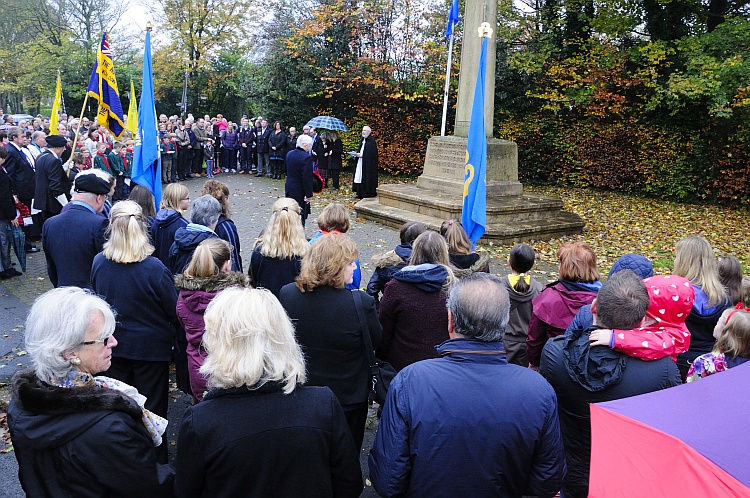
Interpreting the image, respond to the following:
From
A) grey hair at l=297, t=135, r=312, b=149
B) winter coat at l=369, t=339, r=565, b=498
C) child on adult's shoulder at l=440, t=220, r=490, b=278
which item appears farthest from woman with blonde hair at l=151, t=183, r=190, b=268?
grey hair at l=297, t=135, r=312, b=149

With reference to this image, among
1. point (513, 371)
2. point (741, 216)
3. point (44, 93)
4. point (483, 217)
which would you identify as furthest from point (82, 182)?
point (44, 93)

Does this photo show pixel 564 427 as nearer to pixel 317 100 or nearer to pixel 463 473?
A: pixel 463 473

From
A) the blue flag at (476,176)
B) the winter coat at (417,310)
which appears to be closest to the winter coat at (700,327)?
the winter coat at (417,310)

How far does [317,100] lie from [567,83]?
805 centimetres

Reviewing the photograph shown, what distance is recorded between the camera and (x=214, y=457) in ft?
7.32

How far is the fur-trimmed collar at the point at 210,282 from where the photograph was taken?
13.0 feet

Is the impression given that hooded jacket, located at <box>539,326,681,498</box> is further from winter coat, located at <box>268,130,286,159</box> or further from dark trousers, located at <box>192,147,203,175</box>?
dark trousers, located at <box>192,147,203,175</box>

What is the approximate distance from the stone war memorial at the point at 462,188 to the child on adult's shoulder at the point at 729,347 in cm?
892

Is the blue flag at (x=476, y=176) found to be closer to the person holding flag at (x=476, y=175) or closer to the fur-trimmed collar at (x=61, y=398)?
the person holding flag at (x=476, y=175)

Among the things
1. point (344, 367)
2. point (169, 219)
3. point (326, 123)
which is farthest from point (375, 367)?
point (326, 123)

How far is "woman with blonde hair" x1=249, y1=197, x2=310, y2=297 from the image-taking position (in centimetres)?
482

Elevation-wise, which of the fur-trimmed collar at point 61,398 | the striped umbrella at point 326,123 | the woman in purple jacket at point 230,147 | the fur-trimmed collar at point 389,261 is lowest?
the fur-trimmed collar at point 61,398

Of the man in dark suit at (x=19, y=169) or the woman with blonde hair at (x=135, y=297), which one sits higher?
the man in dark suit at (x=19, y=169)

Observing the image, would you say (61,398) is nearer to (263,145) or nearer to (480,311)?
(480,311)
